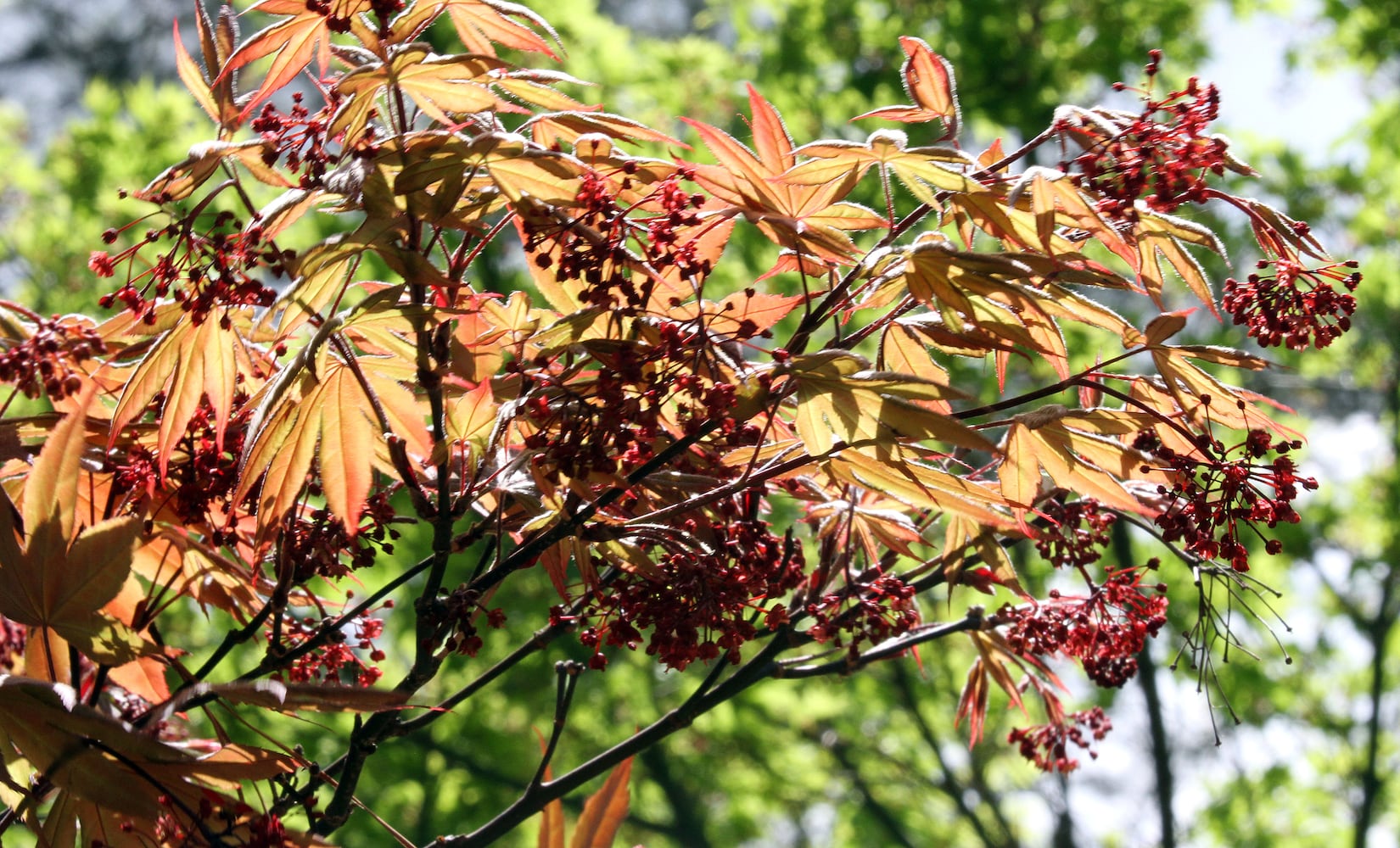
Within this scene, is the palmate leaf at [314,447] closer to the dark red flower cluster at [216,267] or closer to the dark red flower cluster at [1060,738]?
the dark red flower cluster at [216,267]

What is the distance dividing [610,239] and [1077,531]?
876 mm

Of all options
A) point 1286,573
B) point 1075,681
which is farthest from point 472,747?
point 1286,573

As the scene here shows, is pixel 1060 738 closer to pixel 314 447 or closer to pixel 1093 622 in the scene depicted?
pixel 1093 622

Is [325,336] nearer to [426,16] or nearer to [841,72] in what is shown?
[426,16]

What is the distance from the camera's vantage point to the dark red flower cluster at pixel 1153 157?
125 centimetres

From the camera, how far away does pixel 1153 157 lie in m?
1.25

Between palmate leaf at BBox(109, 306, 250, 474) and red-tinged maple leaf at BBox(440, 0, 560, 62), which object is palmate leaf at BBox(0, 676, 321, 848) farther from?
red-tinged maple leaf at BBox(440, 0, 560, 62)

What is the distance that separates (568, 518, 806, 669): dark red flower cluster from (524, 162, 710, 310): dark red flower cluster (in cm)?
31

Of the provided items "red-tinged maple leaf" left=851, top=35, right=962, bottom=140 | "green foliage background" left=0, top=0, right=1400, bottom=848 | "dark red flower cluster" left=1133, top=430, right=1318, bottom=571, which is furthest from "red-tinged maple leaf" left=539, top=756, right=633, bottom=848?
"green foliage background" left=0, top=0, right=1400, bottom=848

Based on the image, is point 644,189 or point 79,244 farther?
point 79,244

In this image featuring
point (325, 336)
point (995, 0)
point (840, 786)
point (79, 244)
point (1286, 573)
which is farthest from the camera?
point (840, 786)

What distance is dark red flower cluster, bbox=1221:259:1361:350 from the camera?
1.32m

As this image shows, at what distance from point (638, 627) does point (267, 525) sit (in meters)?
0.44

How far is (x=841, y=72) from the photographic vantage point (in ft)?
25.9
